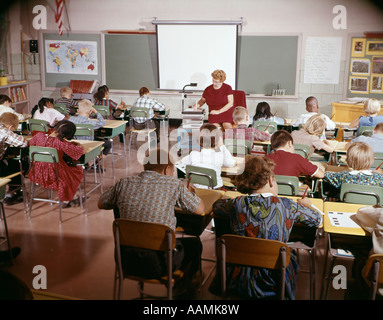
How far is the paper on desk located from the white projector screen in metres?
6.73

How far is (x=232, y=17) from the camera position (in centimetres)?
885

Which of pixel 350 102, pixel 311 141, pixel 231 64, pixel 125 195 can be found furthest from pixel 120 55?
pixel 125 195

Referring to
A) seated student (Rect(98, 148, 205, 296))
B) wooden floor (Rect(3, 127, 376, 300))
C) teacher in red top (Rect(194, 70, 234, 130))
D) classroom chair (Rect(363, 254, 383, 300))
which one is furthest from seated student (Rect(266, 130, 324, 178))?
teacher in red top (Rect(194, 70, 234, 130))

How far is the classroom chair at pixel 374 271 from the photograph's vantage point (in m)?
2.05

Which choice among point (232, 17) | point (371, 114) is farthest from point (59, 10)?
point (371, 114)

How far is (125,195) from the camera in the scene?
243cm

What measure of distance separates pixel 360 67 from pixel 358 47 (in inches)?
16.6

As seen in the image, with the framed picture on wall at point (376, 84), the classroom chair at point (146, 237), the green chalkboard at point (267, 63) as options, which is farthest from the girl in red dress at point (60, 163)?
the framed picture on wall at point (376, 84)

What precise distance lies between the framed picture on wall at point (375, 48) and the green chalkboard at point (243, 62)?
4.81 feet

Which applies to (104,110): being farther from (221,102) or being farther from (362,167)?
(362,167)

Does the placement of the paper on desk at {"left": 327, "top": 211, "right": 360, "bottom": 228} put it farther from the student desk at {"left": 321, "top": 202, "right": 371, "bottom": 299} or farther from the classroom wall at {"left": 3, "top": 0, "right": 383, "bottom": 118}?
the classroom wall at {"left": 3, "top": 0, "right": 383, "bottom": 118}

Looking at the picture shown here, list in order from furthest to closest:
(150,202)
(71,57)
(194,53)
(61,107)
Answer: (71,57) → (194,53) → (61,107) → (150,202)

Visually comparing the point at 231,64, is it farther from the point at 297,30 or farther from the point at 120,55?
the point at 120,55
